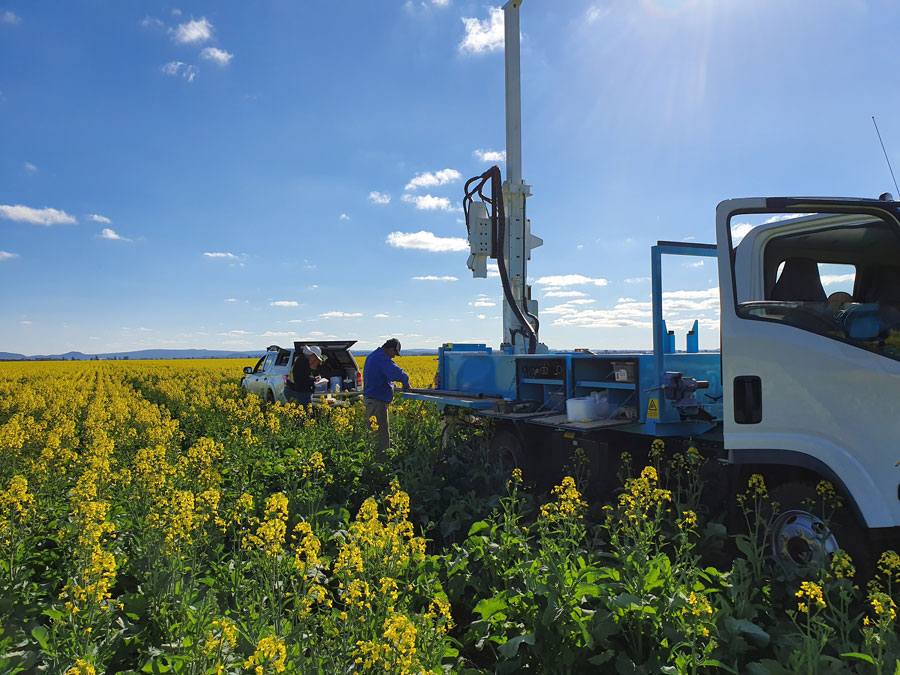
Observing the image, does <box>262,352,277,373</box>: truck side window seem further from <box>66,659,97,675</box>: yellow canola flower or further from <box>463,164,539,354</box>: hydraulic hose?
<box>66,659,97,675</box>: yellow canola flower

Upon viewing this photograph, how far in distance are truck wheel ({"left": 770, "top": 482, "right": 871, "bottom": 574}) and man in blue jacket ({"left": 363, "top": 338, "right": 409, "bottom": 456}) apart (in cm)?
523

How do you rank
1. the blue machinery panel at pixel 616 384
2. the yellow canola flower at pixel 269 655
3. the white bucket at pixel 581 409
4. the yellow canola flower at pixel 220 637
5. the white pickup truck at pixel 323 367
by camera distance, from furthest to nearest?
the white pickup truck at pixel 323 367 < the white bucket at pixel 581 409 < the blue machinery panel at pixel 616 384 < the yellow canola flower at pixel 220 637 < the yellow canola flower at pixel 269 655

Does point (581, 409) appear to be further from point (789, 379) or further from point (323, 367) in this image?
point (323, 367)

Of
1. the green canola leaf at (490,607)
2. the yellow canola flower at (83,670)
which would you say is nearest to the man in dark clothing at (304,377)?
the green canola leaf at (490,607)

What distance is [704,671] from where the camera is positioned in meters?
3.04

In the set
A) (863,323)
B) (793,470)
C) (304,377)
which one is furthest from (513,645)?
(304,377)

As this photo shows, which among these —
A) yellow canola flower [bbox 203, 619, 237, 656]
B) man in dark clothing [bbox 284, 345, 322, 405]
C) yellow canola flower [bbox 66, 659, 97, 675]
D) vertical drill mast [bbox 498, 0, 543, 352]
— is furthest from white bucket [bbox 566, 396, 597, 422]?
man in dark clothing [bbox 284, 345, 322, 405]

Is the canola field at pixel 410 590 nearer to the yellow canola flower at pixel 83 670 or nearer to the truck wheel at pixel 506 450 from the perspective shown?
the yellow canola flower at pixel 83 670

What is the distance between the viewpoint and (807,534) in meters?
3.97

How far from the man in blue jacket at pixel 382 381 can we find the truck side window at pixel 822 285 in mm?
4975

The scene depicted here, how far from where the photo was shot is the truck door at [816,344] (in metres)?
3.62

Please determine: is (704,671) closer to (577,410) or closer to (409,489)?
(577,410)

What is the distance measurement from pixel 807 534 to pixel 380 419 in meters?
5.71

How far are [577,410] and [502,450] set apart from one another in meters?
1.84
